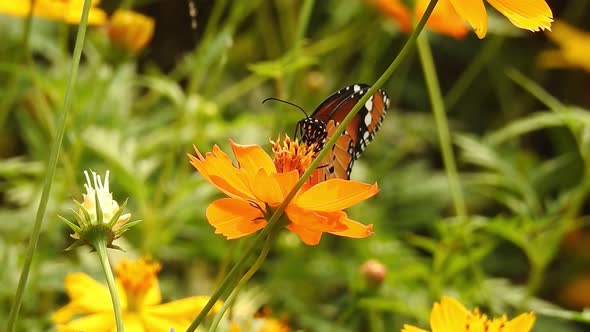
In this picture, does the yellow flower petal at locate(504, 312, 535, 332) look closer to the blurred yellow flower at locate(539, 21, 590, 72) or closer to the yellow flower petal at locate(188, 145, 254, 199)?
the yellow flower petal at locate(188, 145, 254, 199)

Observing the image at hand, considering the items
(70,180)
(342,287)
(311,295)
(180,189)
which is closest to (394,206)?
(342,287)

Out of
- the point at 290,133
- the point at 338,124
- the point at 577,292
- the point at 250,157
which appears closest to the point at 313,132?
the point at 338,124

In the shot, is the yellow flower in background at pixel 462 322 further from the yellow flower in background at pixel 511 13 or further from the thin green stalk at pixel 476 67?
the thin green stalk at pixel 476 67

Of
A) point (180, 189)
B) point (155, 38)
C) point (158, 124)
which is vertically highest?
point (155, 38)

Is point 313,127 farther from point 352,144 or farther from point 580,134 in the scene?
point 580,134

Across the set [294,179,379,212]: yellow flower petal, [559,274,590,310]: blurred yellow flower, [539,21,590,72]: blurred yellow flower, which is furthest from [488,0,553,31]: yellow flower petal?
[559,274,590,310]: blurred yellow flower
